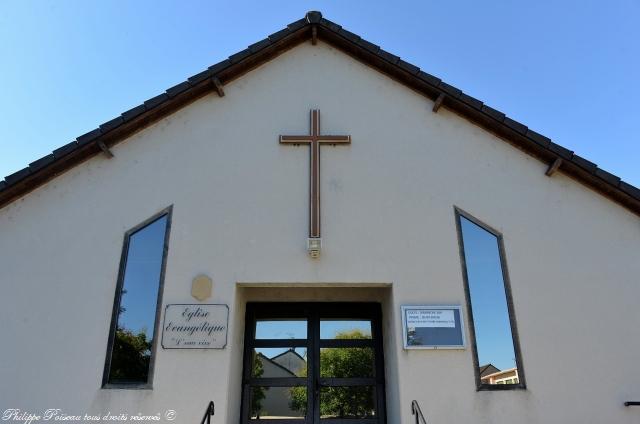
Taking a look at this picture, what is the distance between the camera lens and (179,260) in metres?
6.21

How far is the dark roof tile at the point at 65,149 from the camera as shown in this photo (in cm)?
639

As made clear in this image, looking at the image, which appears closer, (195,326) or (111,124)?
(195,326)

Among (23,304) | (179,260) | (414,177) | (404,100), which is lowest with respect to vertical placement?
(23,304)

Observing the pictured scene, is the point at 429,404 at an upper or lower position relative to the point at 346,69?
lower

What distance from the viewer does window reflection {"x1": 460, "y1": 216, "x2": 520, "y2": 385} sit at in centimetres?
585

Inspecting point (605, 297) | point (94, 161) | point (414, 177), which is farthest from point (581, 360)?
→ point (94, 161)

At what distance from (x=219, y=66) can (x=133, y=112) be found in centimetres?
139

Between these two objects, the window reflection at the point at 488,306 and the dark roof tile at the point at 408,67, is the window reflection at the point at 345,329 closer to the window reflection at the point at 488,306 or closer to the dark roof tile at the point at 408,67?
the window reflection at the point at 488,306

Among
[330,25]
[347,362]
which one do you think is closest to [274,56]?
[330,25]

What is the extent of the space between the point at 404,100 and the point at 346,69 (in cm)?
106

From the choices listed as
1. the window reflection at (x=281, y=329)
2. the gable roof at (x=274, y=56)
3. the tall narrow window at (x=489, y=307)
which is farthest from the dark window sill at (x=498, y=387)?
the gable roof at (x=274, y=56)

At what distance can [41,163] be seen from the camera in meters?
6.35

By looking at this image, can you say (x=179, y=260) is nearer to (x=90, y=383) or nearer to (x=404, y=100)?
(x=90, y=383)

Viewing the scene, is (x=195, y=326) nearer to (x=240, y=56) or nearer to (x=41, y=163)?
(x=41, y=163)
